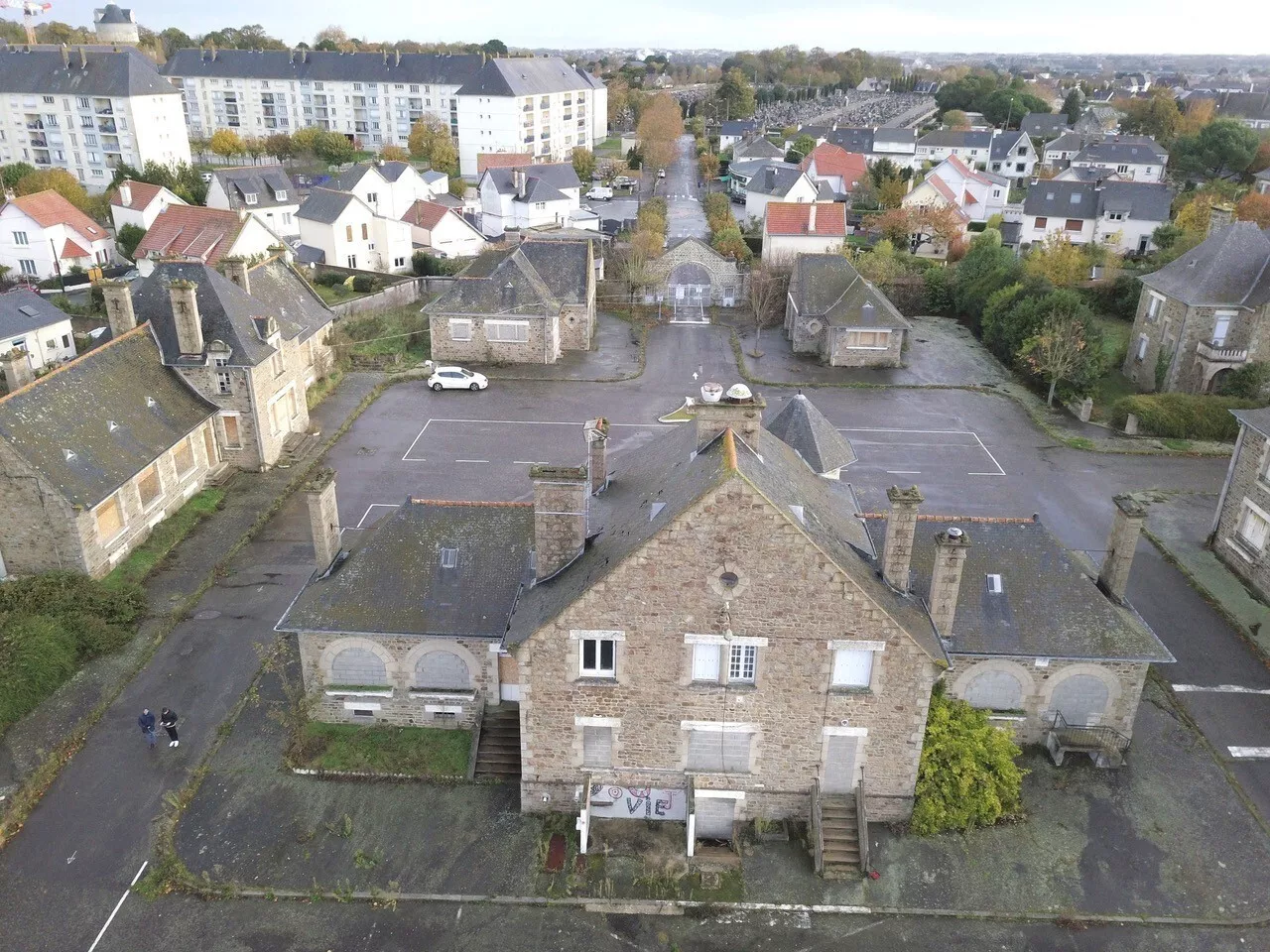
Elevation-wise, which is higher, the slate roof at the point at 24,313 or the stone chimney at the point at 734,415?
the stone chimney at the point at 734,415

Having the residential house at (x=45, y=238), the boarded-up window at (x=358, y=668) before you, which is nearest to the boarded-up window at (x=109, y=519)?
the boarded-up window at (x=358, y=668)

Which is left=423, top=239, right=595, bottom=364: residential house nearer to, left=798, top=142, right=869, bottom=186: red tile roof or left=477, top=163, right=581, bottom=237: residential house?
left=477, top=163, right=581, bottom=237: residential house

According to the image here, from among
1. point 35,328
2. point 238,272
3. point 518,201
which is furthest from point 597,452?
point 518,201

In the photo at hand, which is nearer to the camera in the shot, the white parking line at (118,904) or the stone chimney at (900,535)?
the white parking line at (118,904)

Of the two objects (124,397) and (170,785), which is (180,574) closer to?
(124,397)

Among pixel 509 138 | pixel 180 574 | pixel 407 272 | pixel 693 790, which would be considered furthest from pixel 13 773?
pixel 509 138

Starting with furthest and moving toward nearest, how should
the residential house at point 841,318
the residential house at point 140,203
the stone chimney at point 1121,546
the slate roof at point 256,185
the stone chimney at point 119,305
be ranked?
the slate roof at point 256,185
the residential house at point 140,203
the residential house at point 841,318
the stone chimney at point 119,305
the stone chimney at point 1121,546

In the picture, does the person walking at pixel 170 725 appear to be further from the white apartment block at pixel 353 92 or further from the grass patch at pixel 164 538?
the white apartment block at pixel 353 92
